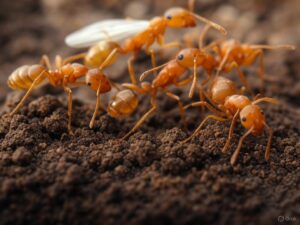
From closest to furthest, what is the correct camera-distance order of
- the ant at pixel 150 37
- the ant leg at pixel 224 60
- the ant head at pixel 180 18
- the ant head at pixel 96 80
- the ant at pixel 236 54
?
the ant head at pixel 96 80 → the ant leg at pixel 224 60 → the ant at pixel 236 54 → the ant at pixel 150 37 → the ant head at pixel 180 18

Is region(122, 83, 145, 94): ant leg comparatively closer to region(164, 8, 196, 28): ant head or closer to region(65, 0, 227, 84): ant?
region(65, 0, 227, 84): ant

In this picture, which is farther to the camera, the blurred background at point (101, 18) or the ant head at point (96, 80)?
the blurred background at point (101, 18)

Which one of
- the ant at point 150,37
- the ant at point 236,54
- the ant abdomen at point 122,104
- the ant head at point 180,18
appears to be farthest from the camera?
the ant head at point 180,18

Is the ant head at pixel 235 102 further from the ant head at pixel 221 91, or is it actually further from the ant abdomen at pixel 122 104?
the ant abdomen at pixel 122 104

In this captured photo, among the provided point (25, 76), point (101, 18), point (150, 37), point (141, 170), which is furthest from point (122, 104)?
point (101, 18)

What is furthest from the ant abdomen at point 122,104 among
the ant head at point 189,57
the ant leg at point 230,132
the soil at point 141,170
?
the ant leg at point 230,132

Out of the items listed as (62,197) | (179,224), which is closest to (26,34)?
(62,197)
